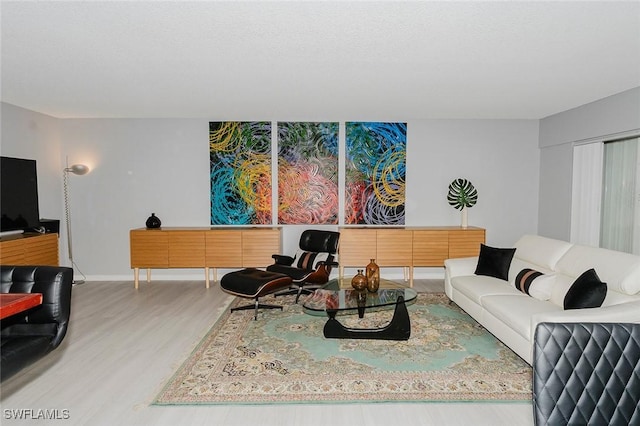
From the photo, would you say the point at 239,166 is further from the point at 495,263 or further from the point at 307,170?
the point at 495,263

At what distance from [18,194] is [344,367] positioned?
4643 mm

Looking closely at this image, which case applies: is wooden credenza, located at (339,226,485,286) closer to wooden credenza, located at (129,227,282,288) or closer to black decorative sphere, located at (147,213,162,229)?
wooden credenza, located at (129,227,282,288)

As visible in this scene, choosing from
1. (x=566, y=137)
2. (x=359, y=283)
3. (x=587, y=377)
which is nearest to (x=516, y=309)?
(x=359, y=283)

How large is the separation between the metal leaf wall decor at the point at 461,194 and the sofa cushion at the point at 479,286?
69.6 inches

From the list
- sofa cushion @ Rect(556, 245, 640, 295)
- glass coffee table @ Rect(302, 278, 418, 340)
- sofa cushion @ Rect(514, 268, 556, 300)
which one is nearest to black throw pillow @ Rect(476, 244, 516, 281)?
sofa cushion @ Rect(514, 268, 556, 300)

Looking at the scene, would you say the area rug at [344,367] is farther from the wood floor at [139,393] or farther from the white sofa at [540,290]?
the white sofa at [540,290]

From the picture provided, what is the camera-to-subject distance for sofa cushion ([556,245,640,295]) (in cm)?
290

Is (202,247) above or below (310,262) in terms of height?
above

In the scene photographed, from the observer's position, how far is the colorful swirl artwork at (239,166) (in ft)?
19.8

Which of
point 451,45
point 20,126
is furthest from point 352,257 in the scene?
point 20,126

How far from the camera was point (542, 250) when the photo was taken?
4027 millimetres

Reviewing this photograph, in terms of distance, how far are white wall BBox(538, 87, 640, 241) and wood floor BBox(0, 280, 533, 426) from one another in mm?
3665

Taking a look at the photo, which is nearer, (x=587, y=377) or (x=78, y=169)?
(x=587, y=377)

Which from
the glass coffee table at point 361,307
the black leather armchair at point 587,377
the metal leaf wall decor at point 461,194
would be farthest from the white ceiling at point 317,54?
the glass coffee table at point 361,307
